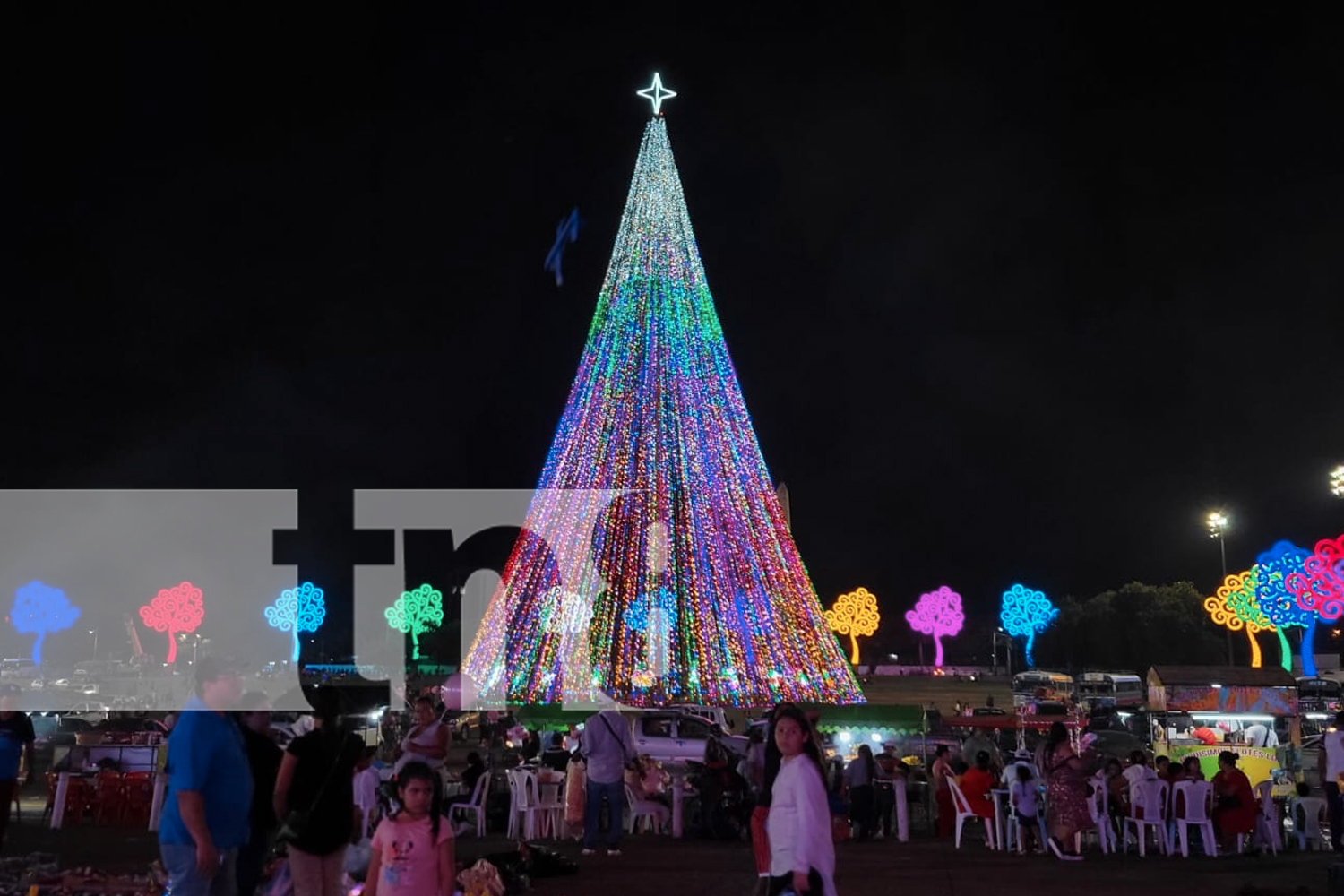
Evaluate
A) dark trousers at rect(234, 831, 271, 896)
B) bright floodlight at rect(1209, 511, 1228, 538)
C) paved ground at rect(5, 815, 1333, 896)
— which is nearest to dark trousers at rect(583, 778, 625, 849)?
paved ground at rect(5, 815, 1333, 896)

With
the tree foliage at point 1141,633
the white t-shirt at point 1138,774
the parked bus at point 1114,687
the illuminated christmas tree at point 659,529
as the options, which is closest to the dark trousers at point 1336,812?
the white t-shirt at point 1138,774

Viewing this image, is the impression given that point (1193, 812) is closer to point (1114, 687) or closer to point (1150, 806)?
point (1150, 806)

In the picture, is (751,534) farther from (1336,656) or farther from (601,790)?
(1336,656)

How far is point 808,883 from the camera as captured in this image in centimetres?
443

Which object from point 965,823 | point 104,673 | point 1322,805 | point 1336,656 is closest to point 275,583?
point 104,673

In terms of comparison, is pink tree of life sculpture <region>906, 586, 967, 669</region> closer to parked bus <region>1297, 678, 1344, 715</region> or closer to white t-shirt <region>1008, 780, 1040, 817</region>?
parked bus <region>1297, 678, 1344, 715</region>

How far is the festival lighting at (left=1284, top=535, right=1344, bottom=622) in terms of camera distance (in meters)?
26.9

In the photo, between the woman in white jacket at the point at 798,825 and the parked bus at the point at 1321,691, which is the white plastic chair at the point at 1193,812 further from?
the parked bus at the point at 1321,691

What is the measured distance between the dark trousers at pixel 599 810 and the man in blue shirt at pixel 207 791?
529 centimetres

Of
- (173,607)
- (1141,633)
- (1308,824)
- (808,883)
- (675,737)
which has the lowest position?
(1308,824)

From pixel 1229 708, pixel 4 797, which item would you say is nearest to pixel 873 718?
pixel 1229 708

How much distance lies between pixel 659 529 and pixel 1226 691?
36.4ft

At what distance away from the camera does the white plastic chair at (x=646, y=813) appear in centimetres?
1235

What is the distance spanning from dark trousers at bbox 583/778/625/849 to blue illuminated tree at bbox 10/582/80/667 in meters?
30.0
